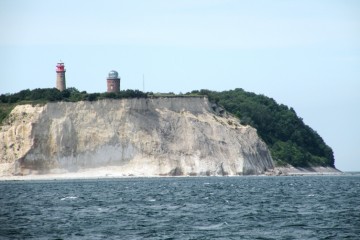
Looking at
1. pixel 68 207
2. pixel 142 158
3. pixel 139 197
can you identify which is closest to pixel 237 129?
pixel 142 158

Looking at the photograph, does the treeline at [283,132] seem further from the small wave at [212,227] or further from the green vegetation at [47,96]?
the small wave at [212,227]

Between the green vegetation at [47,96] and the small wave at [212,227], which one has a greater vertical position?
the green vegetation at [47,96]

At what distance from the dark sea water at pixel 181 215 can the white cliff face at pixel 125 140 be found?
34881mm

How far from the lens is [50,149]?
340ft

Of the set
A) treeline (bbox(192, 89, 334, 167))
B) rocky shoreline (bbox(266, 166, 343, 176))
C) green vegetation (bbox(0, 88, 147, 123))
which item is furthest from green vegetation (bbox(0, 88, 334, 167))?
rocky shoreline (bbox(266, 166, 343, 176))

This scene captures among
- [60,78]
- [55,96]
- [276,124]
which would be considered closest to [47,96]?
[55,96]

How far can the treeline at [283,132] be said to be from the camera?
13075 centimetres

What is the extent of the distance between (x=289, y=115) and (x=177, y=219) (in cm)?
10140

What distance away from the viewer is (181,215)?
47.3m

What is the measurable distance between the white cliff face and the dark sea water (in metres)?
34.9

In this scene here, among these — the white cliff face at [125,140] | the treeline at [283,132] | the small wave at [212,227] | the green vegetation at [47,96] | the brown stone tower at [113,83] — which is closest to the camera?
the small wave at [212,227]

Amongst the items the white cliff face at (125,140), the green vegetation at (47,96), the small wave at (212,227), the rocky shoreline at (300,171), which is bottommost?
the small wave at (212,227)

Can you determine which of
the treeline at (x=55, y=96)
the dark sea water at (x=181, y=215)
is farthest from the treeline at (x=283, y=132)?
the dark sea water at (x=181, y=215)

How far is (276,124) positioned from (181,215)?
310 ft
